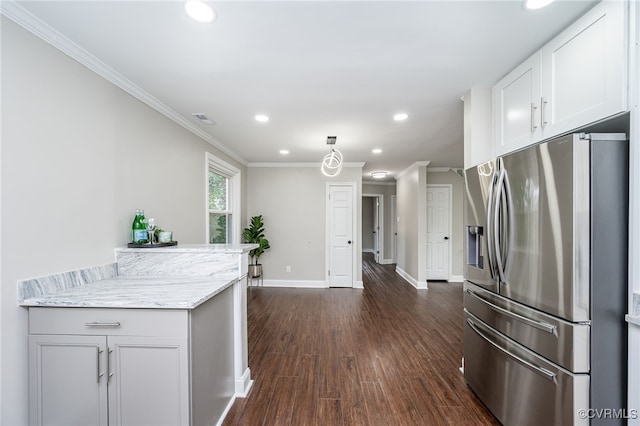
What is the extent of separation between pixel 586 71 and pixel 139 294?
2761mm

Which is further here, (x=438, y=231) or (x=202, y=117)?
(x=438, y=231)

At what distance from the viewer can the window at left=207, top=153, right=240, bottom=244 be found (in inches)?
162

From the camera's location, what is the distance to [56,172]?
1.64m

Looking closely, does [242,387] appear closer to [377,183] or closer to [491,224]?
[491,224]

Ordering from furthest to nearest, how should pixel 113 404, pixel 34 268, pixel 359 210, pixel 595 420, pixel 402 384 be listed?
pixel 359 210, pixel 402 384, pixel 34 268, pixel 113 404, pixel 595 420

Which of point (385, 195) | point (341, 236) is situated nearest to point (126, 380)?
point (341, 236)

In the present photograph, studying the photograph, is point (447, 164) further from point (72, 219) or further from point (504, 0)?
point (72, 219)

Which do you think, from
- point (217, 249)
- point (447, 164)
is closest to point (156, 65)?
point (217, 249)

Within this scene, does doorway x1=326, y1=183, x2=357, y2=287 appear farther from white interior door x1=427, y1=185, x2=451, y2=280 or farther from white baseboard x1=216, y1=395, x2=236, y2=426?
white baseboard x1=216, y1=395, x2=236, y2=426

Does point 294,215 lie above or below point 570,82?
below

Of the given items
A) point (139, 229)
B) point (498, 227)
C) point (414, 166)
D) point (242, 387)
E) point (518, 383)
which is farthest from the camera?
point (414, 166)

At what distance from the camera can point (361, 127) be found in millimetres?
3266

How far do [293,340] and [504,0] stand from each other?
3.32 meters

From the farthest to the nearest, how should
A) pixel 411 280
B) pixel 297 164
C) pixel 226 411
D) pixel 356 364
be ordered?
pixel 411 280, pixel 297 164, pixel 356 364, pixel 226 411
